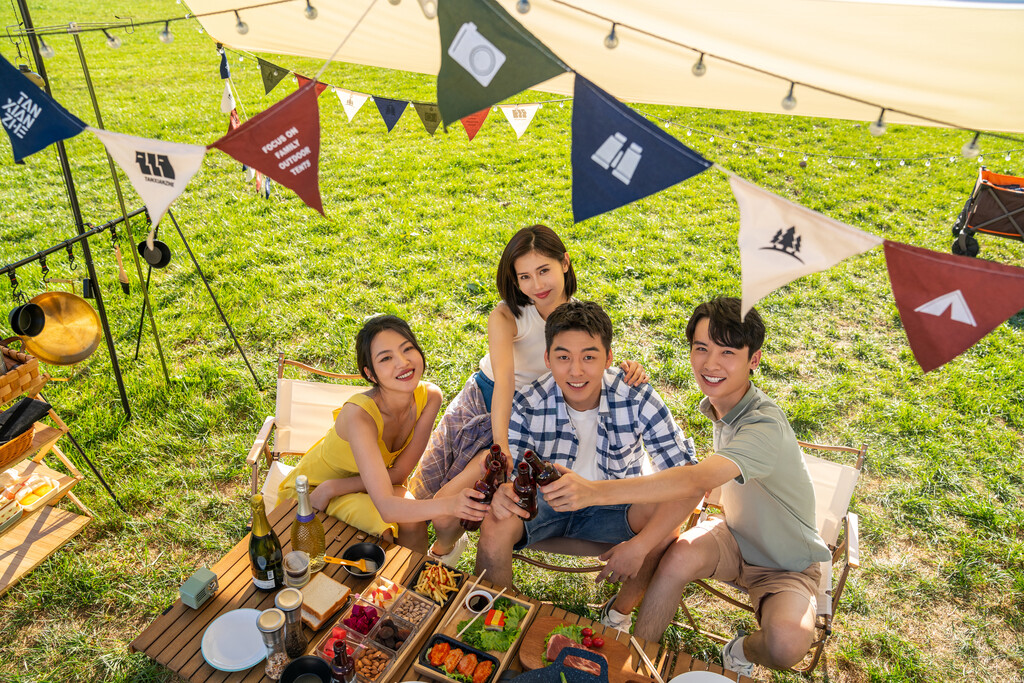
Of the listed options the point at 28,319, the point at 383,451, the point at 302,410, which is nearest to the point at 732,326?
the point at 383,451

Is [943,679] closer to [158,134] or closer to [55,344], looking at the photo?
[55,344]

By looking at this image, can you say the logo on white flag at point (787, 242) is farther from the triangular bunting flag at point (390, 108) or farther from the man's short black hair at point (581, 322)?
the triangular bunting flag at point (390, 108)

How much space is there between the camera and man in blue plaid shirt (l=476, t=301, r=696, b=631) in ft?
9.73

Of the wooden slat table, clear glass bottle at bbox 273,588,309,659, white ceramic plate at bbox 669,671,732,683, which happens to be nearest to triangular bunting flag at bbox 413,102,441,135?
the wooden slat table

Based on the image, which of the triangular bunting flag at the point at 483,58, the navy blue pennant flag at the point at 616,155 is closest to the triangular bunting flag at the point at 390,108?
the triangular bunting flag at the point at 483,58

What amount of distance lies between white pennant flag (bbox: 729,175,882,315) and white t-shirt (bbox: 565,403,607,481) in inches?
49.8

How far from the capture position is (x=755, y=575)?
2988mm

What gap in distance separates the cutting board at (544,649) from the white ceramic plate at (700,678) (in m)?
0.17

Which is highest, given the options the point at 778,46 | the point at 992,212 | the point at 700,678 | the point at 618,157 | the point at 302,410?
the point at 778,46

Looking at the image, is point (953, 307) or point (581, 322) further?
point (581, 322)

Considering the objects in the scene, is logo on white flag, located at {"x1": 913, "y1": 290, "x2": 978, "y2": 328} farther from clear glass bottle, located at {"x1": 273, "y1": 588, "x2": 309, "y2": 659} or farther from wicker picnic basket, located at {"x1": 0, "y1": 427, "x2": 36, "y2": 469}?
wicker picnic basket, located at {"x1": 0, "y1": 427, "x2": 36, "y2": 469}

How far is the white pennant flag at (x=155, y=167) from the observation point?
90.7 inches

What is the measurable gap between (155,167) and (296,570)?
155 centimetres

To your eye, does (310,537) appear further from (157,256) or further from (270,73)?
(270,73)
